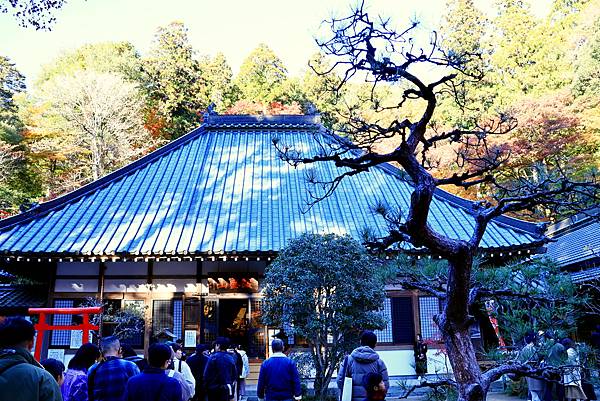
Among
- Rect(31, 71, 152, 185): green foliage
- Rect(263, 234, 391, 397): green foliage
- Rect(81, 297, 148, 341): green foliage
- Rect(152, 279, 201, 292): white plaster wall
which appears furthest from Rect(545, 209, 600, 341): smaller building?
Rect(31, 71, 152, 185): green foliage

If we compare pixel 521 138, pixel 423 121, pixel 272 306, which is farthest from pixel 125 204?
pixel 521 138

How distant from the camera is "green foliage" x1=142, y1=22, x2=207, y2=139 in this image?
32062mm

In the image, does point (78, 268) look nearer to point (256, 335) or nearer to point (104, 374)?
point (256, 335)

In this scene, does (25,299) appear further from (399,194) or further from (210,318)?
(399,194)

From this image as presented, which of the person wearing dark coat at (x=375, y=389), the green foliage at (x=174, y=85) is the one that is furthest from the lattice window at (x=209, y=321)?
the green foliage at (x=174, y=85)

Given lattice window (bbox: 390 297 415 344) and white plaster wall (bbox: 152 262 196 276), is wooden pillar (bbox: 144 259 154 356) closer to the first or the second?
white plaster wall (bbox: 152 262 196 276)

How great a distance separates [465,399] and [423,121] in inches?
88.5

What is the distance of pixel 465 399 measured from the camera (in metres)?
3.78

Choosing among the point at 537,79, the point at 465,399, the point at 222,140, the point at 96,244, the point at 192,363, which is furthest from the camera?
the point at 537,79

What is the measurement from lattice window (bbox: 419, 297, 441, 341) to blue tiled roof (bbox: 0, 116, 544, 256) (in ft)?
6.31

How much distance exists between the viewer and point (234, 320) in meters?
13.3

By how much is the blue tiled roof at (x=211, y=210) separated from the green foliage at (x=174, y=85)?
605 inches

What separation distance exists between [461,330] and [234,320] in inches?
400

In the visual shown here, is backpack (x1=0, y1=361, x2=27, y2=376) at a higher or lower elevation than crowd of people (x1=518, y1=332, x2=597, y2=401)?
higher
